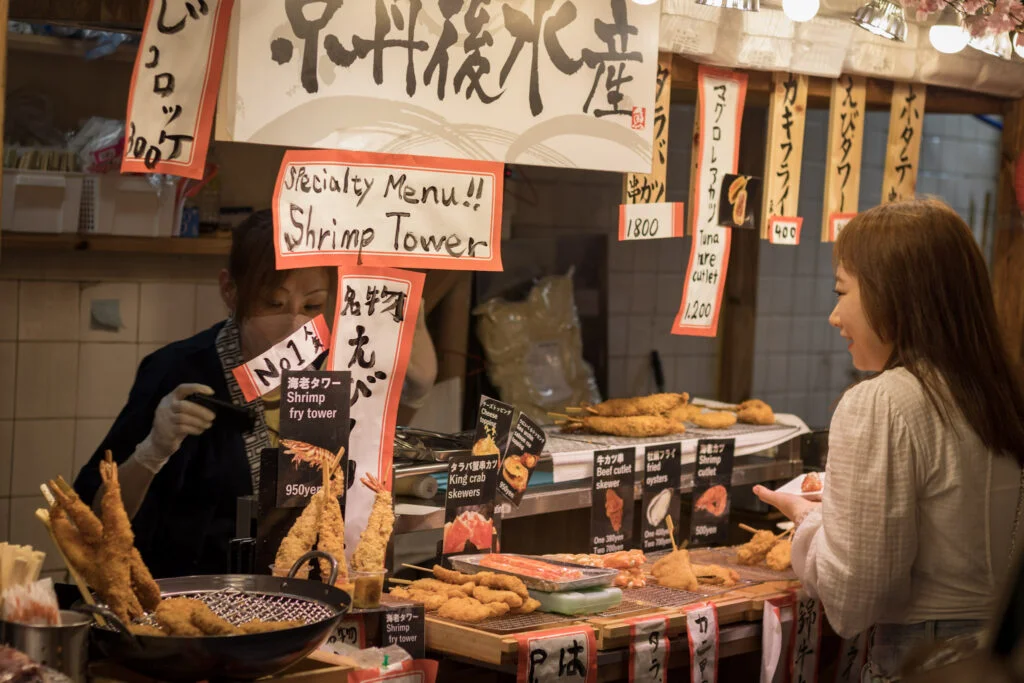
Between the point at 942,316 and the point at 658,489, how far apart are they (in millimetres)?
1438

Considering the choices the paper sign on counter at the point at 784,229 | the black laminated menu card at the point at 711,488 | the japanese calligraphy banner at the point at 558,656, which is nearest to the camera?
the japanese calligraphy banner at the point at 558,656

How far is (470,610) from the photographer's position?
3.24 metres

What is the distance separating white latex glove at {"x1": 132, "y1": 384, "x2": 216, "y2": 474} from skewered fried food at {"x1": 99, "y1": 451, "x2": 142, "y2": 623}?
99 centimetres

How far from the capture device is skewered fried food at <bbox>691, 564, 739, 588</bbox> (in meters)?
3.90

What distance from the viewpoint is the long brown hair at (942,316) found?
120 inches

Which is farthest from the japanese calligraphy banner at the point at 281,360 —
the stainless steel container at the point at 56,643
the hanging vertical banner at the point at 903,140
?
the hanging vertical banner at the point at 903,140

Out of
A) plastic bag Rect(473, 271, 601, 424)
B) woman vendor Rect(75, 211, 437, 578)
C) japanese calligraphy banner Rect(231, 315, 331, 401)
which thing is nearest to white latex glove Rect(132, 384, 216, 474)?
woman vendor Rect(75, 211, 437, 578)

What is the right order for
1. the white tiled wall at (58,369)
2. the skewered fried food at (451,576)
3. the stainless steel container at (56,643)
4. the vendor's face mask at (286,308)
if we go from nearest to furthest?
the stainless steel container at (56,643), the skewered fried food at (451,576), the vendor's face mask at (286,308), the white tiled wall at (58,369)

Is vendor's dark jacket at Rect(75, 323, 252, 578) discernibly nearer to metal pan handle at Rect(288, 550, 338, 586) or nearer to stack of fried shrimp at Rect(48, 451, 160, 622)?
metal pan handle at Rect(288, 550, 338, 586)

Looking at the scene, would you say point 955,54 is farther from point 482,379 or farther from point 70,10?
point 70,10

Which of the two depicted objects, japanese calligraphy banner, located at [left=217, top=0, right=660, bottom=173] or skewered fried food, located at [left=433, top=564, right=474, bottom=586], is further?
skewered fried food, located at [left=433, top=564, right=474, bottom=586]

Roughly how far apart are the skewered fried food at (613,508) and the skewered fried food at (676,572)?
208 millimetres

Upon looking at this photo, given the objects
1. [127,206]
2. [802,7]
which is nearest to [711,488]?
[802,7]

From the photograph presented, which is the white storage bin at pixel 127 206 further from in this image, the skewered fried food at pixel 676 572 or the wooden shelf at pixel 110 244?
the skewered fried food at pixel 676 572
